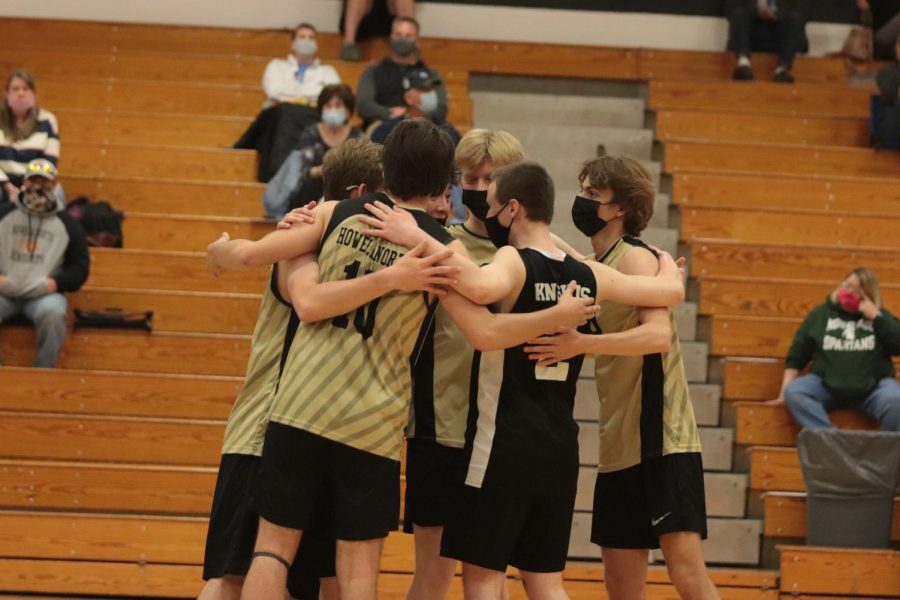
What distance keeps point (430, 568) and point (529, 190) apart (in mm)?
1181

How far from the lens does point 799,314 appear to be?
764cm

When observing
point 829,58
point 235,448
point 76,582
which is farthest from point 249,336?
point 829,58

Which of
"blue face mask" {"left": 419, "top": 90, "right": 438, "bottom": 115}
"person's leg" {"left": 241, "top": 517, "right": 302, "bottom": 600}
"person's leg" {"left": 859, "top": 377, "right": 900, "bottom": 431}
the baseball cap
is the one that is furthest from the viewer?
"blue face mask" {"left": 419, "top": 90, "right": 438, "bottom": 115}

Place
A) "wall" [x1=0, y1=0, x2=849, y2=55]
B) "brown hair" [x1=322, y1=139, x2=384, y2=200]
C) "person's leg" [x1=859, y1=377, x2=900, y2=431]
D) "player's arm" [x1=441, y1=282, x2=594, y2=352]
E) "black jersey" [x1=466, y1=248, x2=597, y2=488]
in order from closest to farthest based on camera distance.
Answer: "player's arm" [x1=441, y1=282, x2=594, y2=352], "black jersey" [x1=466, y1=248, x2=597, y2=488], "brown hair" [x1=322, y1=139, x2=384, y2=200], "person's leg" [x1=859, y1=377, x2=900, y2=431], "wall" [x1=0, y1=0, x2=849, y2=55]

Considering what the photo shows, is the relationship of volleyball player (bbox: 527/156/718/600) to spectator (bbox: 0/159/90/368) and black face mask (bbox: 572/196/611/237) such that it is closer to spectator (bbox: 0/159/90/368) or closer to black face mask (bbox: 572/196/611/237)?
black face mask (bbox: 572/196/611/237)

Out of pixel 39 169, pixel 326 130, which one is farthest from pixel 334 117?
pixel 39 169

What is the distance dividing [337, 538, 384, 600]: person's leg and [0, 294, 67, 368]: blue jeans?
388 centimetres

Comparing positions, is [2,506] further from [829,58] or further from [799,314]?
[829,58]

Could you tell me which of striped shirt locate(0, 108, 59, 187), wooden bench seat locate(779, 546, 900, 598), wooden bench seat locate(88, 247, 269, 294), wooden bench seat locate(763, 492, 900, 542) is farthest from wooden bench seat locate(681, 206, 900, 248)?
striped shirt locate(0, 108, 59, 187)

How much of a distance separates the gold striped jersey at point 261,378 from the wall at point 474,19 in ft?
22.6

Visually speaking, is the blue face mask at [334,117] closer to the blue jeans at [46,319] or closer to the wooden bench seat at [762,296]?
the blue jeans at [46,319]

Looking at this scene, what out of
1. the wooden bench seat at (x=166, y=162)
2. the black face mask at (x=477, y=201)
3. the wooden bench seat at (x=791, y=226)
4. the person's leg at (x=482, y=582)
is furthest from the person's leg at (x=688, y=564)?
the wooden bench seat at (x=166, y=162)

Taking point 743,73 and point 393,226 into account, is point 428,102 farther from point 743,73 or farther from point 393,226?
point 393,226

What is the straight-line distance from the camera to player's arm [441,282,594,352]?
3549 millimetres
